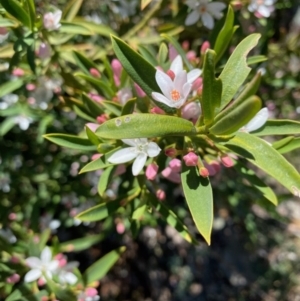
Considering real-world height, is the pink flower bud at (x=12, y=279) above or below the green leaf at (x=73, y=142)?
below

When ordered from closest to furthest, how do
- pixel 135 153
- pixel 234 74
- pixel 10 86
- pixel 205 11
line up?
1. pixel 234 74
2. pixel 135 153
3. pixel 205 11
4. pixel 10 86

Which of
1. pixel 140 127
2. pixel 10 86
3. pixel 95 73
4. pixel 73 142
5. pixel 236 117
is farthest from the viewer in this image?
pixel 10 86

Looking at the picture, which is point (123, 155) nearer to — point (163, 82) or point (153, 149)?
point (153, 149)

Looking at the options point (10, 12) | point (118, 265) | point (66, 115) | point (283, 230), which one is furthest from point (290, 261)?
point (10, 12)

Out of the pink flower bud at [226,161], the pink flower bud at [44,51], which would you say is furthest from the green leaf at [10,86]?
the pink flower bud at [226,161]

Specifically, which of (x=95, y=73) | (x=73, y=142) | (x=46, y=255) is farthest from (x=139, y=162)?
Answer: (x=46, y=255)

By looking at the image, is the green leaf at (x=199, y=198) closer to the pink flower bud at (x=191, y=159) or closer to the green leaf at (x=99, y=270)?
the pink flower bud at (x=191, y=159)

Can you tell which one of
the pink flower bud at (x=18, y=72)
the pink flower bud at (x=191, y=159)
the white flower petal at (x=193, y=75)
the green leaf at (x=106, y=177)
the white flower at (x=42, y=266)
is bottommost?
the white flower at (x=42, y=266)

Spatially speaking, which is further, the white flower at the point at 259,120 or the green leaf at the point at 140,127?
the white flower at the point at 259,120
